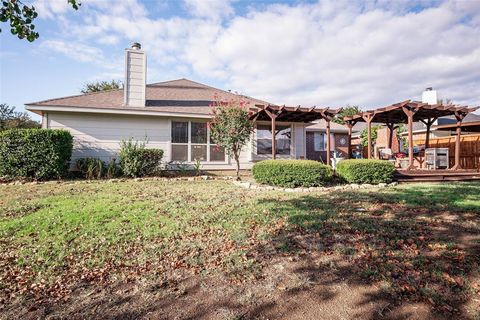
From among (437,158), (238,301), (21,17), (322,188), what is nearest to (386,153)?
(437,158)

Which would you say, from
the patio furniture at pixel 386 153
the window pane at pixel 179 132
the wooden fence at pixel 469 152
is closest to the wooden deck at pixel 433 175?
the patio furniture at pixel 386 153

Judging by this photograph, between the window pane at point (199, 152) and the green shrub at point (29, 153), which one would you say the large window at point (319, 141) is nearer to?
the window pane at point (199, 152)

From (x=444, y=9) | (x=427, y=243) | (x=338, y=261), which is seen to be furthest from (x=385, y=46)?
(x=338, y=261)

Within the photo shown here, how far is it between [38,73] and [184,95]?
607 centimetres

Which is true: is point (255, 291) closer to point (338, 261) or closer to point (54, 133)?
point (338, 261)

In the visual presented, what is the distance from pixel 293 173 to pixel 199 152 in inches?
210

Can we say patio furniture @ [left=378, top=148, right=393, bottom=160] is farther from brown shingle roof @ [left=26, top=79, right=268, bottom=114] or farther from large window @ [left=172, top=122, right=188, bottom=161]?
large window @ [left=172, top=122, right=188, bottom=161]

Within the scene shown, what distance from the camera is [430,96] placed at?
16203mm

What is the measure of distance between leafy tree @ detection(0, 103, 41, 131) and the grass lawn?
16535 mm

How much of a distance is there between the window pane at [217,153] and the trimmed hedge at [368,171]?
5.71 m

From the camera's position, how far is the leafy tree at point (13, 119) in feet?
58.6

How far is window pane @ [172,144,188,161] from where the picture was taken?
11625mm

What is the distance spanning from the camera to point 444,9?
30.2 ft

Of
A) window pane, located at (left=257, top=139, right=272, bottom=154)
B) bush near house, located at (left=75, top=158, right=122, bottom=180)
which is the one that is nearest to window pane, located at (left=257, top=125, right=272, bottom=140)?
window pane, located at (left=257, top=139, right=272, bottom=154)
